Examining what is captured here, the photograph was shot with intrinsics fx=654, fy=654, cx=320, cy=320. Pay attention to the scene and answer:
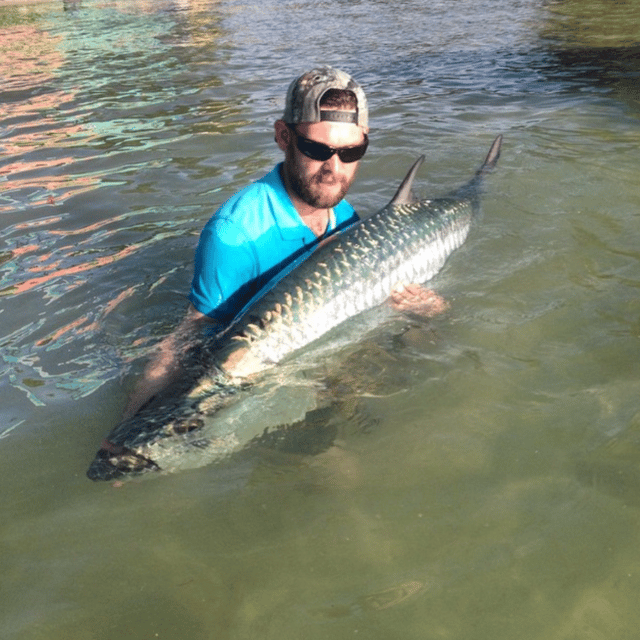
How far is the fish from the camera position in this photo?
2.86 meters

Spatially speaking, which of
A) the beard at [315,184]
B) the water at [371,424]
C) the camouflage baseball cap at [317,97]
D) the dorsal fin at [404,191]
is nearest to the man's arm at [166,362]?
the water at [371,424]

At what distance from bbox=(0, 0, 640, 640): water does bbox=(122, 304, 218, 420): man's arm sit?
235 mm

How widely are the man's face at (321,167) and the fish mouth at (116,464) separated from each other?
1.75m

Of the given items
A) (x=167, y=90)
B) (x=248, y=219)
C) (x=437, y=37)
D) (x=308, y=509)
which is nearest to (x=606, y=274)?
(x=248, y=219)

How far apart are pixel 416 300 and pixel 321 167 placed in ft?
3.41

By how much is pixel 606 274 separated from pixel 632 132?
4.10 meters

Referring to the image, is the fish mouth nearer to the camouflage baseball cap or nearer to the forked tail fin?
the camouflage baseball cap

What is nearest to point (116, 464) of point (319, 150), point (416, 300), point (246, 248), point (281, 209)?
point (246, 248)

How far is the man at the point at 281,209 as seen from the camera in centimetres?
356

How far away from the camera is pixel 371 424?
130 inches

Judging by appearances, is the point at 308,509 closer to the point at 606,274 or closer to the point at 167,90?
the point at 606,274

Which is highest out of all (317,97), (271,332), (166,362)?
(317,97)

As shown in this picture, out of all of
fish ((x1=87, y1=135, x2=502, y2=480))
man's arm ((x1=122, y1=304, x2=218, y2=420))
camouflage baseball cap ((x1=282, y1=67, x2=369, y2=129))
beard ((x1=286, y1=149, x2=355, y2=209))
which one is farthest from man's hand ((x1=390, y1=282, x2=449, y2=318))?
man's arm ((x1=122, y1=304, x2=218, y2=420))

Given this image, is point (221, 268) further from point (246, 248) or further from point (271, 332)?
point (271, 332)
